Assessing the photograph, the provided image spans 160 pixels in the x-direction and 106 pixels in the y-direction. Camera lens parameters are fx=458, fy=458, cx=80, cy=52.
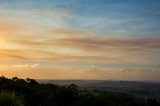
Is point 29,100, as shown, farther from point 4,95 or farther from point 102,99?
point 4,95

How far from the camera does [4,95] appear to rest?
21578mm

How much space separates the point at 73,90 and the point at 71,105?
273 cm

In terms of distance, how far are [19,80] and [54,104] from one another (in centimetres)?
692

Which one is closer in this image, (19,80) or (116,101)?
(116,101)

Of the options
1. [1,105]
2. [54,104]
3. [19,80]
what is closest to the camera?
[1,105]

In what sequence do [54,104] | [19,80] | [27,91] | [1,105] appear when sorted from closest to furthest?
[1,105], [54,104], [27,91], [19,80]

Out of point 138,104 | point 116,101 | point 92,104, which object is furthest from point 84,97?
point 138,104

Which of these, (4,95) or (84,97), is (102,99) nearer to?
(84,97)

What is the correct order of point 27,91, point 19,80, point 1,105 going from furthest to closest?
point 19,80, point 27,91, point 1,105

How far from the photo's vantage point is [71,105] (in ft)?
105

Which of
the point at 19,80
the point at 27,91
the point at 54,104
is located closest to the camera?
the point at 54,104

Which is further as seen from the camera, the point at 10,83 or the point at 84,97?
the point at 10,83

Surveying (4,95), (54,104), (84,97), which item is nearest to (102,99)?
(84,97)

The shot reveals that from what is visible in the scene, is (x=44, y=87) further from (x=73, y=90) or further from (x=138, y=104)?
(x=138, y=104)
